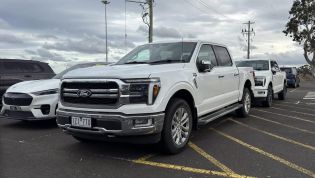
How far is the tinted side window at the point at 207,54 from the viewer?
708cm

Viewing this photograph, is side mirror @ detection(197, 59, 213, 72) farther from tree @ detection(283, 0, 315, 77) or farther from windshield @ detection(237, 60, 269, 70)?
tree @ detection(283, 0, 315, 77)

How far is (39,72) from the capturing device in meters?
12.5

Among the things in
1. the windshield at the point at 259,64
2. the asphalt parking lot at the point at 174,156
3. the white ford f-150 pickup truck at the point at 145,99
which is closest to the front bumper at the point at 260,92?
the windshield at the point at 259,64

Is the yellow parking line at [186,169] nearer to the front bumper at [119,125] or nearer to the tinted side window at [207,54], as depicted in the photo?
the front bumper at [119,125]

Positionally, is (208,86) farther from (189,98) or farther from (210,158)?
(210,158)

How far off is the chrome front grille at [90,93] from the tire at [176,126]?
2.85 ft

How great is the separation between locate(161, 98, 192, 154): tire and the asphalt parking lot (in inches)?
6.3

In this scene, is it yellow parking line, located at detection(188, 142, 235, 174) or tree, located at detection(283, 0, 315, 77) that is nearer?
yellow parking line, located at detection(188, 142, 235, 174)

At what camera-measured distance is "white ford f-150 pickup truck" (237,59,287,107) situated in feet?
38.9

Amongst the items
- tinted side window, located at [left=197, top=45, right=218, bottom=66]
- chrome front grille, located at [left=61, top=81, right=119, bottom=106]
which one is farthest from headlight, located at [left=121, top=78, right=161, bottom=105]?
tinted side window, located at [left=197, top=45, right=218, bottom=66]

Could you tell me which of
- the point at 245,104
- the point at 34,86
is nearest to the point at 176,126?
the point at 34,86

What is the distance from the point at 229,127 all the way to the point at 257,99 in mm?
4055

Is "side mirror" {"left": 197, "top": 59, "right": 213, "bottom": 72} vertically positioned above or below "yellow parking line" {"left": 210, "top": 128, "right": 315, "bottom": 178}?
above

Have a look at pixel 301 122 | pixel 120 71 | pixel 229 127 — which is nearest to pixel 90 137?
pixel 120 71
